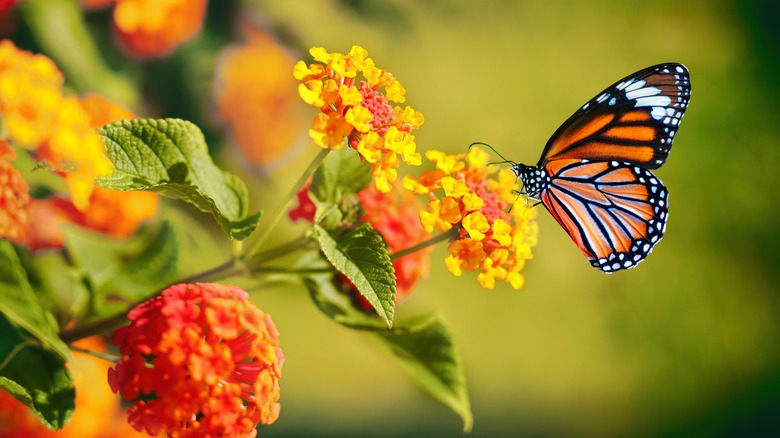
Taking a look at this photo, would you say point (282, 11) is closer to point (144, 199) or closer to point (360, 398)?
point (144, 199)

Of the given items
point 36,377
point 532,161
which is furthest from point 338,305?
point 532,161

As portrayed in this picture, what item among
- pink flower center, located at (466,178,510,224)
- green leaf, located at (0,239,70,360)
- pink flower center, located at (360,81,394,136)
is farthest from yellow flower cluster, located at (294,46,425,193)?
green leaf, located at (0,239,70,360)

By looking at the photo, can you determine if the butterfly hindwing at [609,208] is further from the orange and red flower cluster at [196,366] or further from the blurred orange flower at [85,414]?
the blurred orange flower at [85,414]

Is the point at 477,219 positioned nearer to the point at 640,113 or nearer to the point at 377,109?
the point at 377,109

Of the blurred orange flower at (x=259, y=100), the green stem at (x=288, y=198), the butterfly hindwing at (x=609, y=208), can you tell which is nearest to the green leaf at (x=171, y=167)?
the green stem at (x=288, y=198)

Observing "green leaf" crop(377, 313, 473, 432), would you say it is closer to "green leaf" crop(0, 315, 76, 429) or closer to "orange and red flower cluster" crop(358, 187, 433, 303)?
"orange and red flower cluster" crop(358, 187, 433, 303)

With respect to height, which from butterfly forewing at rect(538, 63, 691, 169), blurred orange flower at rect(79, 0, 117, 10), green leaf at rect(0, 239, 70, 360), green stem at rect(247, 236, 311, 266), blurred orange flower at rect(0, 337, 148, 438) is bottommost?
blurred orange flower at rect(0, 337, 148, 438)
